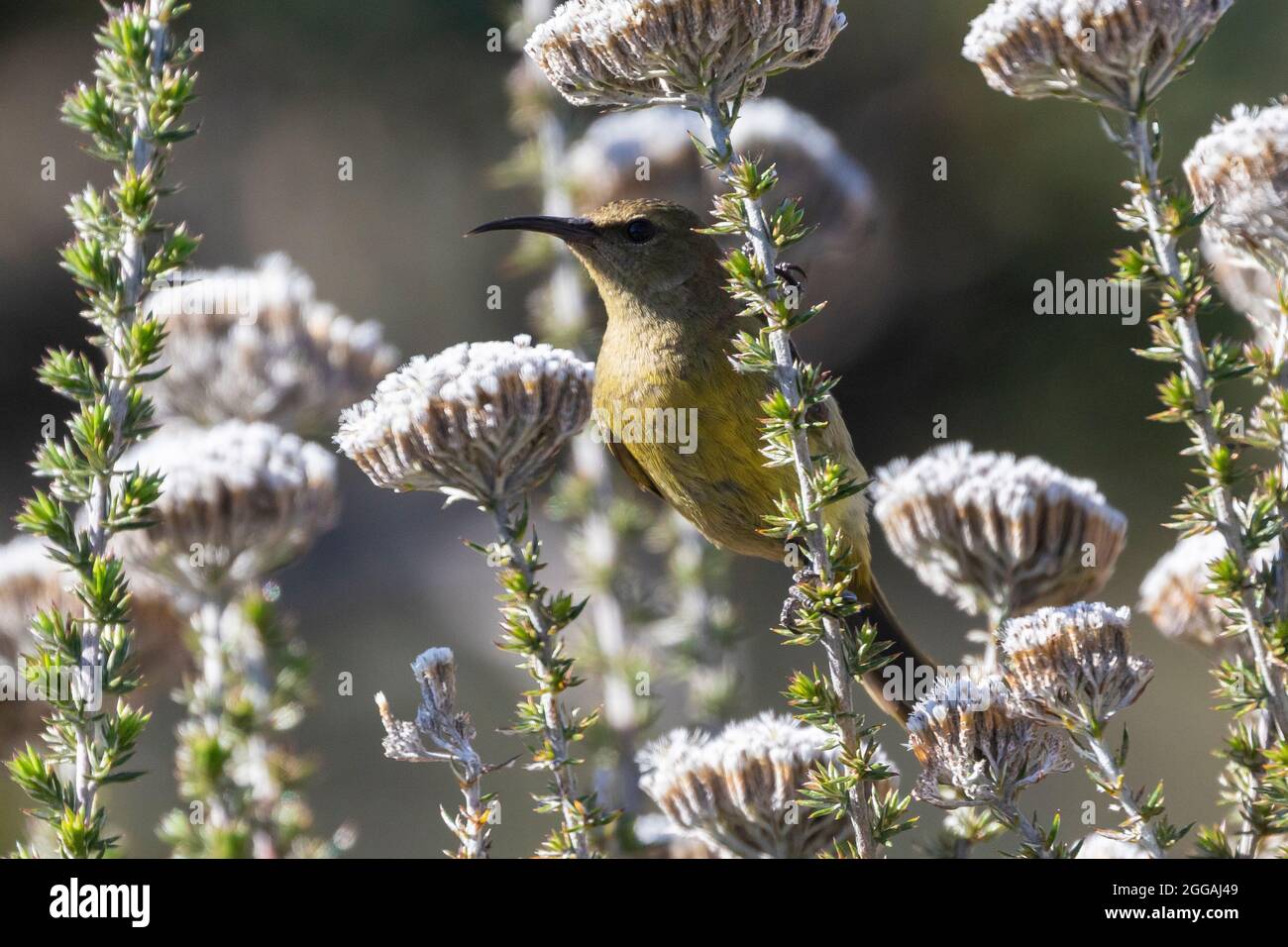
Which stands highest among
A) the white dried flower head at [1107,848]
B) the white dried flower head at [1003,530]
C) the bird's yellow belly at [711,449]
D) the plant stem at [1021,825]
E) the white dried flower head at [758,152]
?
the white dried flower head at [758,152]

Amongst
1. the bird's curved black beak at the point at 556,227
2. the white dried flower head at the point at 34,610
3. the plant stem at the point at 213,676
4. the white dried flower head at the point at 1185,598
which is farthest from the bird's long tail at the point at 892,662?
the white dried flower head at the point at 34,610

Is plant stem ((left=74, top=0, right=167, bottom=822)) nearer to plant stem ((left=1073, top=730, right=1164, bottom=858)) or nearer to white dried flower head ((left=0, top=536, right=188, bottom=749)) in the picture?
white dried flower head ((left=0, top=536, right=188, bottom=749))

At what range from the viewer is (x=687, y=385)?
3.02m

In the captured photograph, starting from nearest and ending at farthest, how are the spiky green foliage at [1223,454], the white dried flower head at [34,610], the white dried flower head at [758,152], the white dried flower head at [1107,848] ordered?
the spiky green foliage at [1223,454], the white dried flower head at [1107,848], the white dried flower head at [34,610], the white dried flower head at [758,152]

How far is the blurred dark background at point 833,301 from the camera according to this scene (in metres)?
6.11

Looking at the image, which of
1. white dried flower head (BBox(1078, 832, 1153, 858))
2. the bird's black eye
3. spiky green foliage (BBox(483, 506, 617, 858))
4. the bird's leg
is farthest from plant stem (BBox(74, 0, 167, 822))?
the bird's black eye

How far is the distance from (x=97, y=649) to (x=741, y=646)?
1845 mm

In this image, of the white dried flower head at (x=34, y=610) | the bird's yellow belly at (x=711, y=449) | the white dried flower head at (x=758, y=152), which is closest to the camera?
the white dried flower head at (x=34, y=610)

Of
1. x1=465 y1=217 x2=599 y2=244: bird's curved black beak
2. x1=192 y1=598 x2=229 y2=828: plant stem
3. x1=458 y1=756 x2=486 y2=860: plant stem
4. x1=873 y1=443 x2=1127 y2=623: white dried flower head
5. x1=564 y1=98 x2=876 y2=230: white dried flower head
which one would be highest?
x1=564 y1=98 x2=876 y2=230: white dried flower head

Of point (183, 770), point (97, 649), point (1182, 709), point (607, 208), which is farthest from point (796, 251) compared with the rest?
point (1182, 709)

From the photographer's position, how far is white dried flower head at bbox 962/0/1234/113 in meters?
1.73

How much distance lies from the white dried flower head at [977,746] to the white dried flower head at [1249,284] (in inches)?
24.6

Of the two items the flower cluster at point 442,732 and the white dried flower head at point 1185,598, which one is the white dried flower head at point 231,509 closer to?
the flower cluster at point 442,732

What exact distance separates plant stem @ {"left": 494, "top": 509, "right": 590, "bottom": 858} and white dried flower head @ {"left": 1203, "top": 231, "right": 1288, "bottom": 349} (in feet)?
3.46
